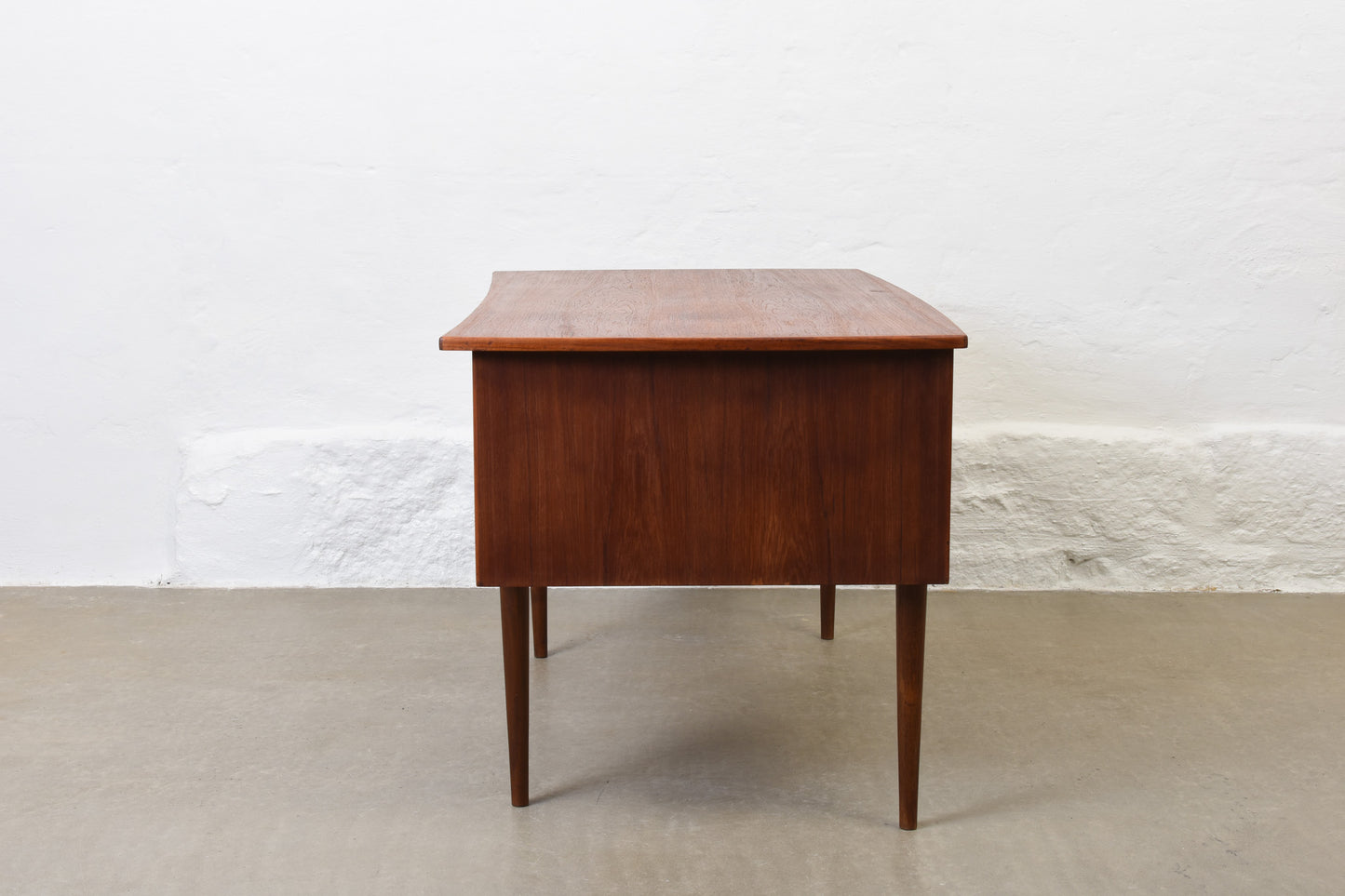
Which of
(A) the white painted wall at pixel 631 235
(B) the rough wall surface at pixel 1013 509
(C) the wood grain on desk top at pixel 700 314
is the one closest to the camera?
(C) the wood grain on desk top at pixel 700 314

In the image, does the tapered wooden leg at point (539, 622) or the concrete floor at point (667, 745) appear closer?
the concrete floor at point (667, 745)

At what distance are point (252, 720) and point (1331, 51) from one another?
2.78 m

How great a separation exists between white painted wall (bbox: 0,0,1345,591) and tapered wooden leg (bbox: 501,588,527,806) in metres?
1.20

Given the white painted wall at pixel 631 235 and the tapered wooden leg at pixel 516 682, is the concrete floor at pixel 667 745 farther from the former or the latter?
the white painted wall at pixel 631 235

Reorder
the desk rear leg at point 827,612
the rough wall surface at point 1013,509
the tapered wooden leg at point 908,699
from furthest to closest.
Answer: the rough wall surface at point 1013,509
the desk rear leg at point 827,612
the tapered wooden leg at point 908,699

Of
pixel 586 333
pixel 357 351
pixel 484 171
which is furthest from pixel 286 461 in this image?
pixel 586 333

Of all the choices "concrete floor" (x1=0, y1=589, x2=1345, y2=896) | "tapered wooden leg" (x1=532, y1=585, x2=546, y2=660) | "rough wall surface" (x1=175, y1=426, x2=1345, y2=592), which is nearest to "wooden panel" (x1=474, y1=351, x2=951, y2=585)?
"concrete floor" (x1=0, y1=589, x2=1345, y2=896)

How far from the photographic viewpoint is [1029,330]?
9.80 feet

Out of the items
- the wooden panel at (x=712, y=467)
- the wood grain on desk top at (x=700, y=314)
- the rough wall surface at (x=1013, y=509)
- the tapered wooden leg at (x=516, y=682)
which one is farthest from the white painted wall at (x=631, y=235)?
the wooden panel at (x=712, y=467)

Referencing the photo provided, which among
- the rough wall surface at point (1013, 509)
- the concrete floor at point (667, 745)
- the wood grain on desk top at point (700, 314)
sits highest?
the wood grain on desk top at point (700, 314)

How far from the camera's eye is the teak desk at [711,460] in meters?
1.71

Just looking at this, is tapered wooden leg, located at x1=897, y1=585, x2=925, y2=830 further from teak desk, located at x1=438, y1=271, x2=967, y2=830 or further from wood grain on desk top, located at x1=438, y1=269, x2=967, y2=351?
wood grain on desk top, located at x1=438, y1=269, x2=967, y2=351

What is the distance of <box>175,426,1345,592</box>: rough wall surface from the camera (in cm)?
300

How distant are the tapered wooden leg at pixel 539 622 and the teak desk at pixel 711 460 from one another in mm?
751
